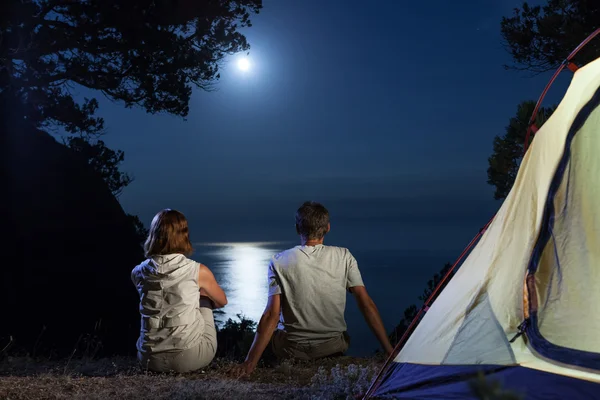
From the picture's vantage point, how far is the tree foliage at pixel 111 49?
428 inches

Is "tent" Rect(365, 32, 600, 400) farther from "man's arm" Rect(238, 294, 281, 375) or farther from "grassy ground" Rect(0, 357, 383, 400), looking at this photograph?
"man's arm" Rect(238, 294, 281, 375)

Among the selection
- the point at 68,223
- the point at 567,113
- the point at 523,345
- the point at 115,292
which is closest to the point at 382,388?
the point at 523,345

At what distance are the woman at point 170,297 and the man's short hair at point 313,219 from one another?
815 millimetres

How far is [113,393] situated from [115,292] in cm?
695

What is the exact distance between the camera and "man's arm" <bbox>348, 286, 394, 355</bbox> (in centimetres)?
462

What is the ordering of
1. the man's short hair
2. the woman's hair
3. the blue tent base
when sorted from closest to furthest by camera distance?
the blue tent base → the woman's hair → the man's short hair

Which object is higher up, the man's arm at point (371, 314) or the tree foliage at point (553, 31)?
the tree foliage at point (553, 31)

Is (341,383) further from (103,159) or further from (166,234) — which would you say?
(103,159)

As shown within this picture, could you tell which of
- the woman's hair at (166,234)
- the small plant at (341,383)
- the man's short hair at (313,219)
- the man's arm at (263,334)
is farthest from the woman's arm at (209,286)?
the small plant at (341,383)

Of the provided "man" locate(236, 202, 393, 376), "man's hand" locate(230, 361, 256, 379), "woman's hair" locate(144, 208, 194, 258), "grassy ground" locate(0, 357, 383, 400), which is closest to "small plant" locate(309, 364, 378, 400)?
Result: "grassy ground" locate(0, 357, 383, 400)

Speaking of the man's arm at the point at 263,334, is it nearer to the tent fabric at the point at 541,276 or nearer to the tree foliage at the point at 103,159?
the tent fabric at the point at 541,276

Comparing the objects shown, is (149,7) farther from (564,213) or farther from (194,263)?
(564,213)

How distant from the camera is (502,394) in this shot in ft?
3.33

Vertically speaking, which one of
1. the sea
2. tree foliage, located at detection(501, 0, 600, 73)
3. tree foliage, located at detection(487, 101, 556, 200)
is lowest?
the sea
